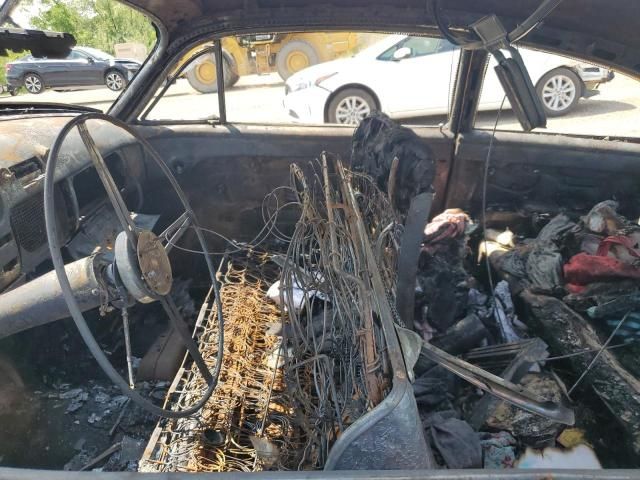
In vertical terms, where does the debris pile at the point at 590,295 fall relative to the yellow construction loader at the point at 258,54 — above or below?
below

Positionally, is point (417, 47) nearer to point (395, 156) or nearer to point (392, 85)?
point (392, 85)

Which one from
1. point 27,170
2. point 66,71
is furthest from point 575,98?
point 66,71

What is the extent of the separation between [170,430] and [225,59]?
2.14 metres

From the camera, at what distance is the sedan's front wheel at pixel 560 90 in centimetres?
335

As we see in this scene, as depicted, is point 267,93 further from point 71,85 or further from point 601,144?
point 71,85

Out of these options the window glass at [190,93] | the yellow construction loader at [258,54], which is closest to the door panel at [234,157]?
the window glass at [190,93]

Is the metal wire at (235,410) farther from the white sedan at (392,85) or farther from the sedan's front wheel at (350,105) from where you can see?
the sedan's front wheel at (350,105)

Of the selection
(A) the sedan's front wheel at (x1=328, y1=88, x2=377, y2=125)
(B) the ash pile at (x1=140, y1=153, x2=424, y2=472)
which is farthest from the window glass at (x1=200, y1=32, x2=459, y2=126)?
(B) the ash pile at (x1=140, y1=153, x2=424, y2=472)

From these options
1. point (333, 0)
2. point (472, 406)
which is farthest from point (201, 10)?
point (472, 406)

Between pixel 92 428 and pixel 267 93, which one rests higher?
pixel 267 93

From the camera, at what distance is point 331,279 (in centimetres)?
176

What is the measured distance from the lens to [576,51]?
2420mm

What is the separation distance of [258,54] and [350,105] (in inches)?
64.3

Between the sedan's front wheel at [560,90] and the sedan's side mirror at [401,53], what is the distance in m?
1.45
